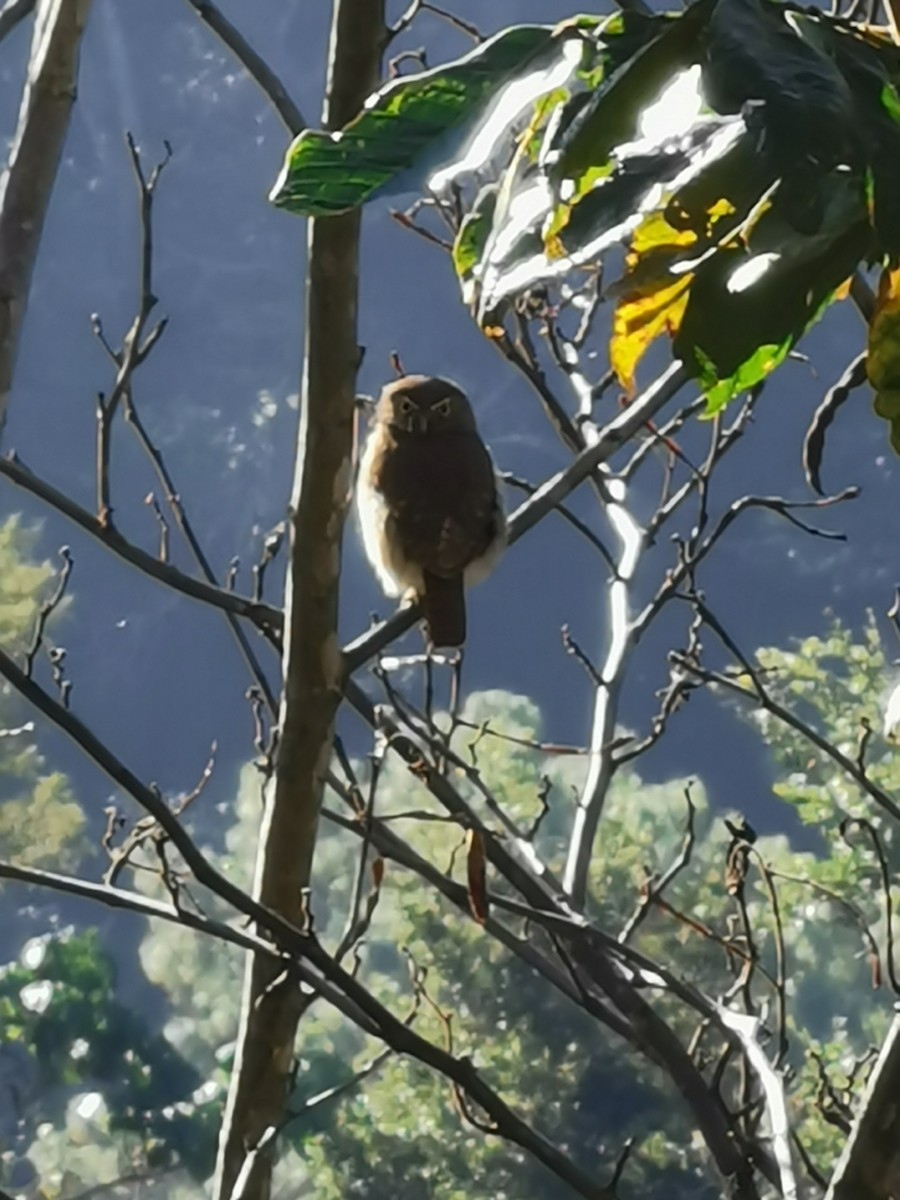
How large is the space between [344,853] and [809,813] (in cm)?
98

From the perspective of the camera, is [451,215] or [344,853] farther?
[344,853]

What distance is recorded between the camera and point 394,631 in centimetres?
121

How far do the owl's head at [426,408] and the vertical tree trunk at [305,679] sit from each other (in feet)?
4.08

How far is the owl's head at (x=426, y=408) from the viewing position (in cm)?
232

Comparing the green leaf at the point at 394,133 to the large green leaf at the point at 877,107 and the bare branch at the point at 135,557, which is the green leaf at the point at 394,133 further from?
the bare branch at the point at 135,557

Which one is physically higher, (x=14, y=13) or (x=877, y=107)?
(x=14, y=13)

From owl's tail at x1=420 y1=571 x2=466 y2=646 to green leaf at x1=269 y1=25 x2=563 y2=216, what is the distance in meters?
1.38

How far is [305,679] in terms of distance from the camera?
3.55 ft

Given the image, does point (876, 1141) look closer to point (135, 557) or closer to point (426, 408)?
point (135, 557)

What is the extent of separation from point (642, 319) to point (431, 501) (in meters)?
1.63

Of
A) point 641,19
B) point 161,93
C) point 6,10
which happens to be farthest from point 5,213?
point 161,93

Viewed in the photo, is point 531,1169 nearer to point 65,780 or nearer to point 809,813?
point 809,813

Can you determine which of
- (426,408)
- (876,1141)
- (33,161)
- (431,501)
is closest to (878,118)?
(876,1141)

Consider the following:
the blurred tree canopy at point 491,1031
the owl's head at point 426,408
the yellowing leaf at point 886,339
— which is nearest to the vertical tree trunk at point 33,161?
the yellowing leaf at point 886,339
